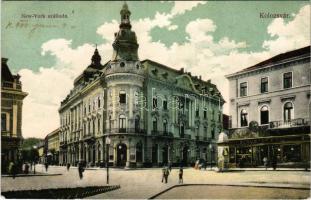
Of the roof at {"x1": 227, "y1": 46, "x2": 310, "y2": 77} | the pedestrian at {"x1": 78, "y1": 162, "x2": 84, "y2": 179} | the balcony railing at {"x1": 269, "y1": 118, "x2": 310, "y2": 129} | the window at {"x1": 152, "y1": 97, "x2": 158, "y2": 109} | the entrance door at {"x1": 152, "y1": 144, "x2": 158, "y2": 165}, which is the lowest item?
the pedestrian at {"x1": 78, "y1": 162, "x2": 84, "y2": 179}

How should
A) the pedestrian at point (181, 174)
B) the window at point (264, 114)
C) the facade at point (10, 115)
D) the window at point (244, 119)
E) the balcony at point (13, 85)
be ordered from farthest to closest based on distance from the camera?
the window at point (244, 119) → the window at point (264, 114) → the facade at point (10, 115) → the balcony at point (13, 85) → the pedestrian at point (181, 174)

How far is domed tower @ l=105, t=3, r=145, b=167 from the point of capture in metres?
11.3

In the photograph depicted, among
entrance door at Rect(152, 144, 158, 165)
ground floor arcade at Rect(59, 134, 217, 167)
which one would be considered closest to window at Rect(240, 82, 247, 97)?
ground floor arcade at Rect(59, 134, 217, 167)

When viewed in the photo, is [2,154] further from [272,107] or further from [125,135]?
[272,107]

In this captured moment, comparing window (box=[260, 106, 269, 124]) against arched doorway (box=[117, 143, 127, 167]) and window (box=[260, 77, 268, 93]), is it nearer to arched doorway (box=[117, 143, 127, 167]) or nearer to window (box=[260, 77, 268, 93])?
window (box=[260, 77, 268, 93])

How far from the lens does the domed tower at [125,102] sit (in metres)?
11.3

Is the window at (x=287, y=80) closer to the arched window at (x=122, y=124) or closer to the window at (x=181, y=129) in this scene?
the window at (x=181, y=129)

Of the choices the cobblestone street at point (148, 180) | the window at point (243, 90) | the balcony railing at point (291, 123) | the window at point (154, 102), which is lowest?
the cobblestone street at point (148, 180)

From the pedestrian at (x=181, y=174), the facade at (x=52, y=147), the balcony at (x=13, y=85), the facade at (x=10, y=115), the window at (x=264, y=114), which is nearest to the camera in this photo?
the pedestrian at (x=181, y=174)

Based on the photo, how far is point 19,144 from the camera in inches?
463

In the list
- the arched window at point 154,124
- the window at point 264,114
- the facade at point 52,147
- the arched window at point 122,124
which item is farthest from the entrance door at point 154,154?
the window at point 264,114

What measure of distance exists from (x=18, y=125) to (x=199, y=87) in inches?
162

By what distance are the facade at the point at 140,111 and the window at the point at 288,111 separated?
138 centimetres

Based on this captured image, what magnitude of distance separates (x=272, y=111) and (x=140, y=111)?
2858 mm
